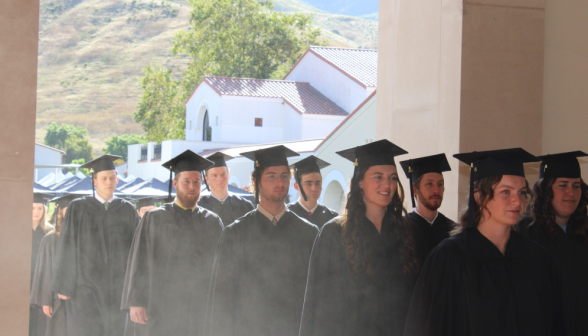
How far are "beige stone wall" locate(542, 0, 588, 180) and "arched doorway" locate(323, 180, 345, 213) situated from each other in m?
11.1

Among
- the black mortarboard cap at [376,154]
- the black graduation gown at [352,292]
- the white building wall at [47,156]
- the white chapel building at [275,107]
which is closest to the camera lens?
the black graduation gown at [352,292]

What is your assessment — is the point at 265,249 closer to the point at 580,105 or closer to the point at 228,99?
the point at 580,105

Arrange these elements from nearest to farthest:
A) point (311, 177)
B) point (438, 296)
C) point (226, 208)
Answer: point (438, 296)
point (311, 177)
point (226, 208)

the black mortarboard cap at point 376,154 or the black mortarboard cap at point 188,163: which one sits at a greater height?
the black mortarboard cap at point 376,154

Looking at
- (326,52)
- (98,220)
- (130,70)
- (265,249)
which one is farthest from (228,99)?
(130,70)

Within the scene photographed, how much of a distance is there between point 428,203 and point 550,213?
69 cm

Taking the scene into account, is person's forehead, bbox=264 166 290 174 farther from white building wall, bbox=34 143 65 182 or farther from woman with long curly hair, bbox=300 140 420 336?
white building wall, bbox=34 143 65 182

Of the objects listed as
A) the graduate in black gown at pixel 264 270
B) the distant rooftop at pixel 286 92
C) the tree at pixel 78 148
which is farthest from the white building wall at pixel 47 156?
the graduate in black gown at pixel 264 270

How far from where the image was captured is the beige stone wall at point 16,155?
2.41m

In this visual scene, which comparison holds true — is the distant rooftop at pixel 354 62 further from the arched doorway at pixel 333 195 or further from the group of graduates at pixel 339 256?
the group of graduates at pixel 339 256

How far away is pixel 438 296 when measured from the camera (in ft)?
7.67

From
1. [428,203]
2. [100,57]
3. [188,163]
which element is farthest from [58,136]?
[428,203]

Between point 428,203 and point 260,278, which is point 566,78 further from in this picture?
point 260,278

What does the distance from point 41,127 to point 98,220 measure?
80777mm
